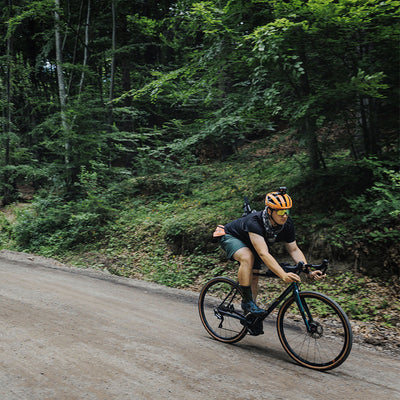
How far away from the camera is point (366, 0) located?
557 cm

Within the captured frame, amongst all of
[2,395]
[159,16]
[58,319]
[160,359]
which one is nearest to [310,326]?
[160,359]

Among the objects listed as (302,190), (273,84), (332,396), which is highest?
(273,84)

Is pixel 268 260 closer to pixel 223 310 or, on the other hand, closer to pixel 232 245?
pixel 232 245

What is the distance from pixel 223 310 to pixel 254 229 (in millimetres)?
1403

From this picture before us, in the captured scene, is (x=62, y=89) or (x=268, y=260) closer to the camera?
(x=268, y=260)

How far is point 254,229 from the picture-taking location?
13.4ft

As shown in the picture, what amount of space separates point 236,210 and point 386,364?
5.29 meters

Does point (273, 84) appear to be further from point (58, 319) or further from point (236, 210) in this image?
point (58, 319)

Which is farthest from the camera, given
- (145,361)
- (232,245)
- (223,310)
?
(223,310)

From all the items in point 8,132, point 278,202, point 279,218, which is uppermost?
point 8,132

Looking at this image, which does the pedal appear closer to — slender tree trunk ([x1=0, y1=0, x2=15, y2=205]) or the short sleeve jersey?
the short sleeve jersey

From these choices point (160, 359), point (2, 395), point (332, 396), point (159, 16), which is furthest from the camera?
point (159, 16)

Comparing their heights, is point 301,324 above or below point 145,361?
above

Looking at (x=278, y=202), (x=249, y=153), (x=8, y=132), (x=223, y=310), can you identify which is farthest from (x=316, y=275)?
(x=8, y=132)
